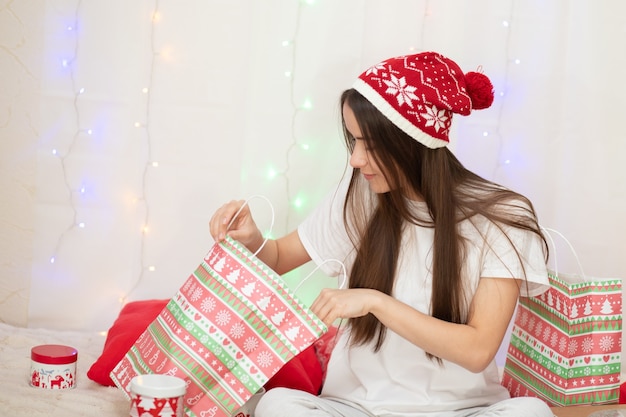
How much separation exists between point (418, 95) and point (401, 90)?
0.03 m

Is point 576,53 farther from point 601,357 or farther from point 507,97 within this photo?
point 601,357

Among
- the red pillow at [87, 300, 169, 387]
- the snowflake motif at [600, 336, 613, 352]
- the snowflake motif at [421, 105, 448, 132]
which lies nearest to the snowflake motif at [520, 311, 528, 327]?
the snowflake motif at [600, 336, 613, 352]

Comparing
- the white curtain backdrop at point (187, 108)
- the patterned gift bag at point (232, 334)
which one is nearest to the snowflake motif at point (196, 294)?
the patterned gift bag at point (232, 334)

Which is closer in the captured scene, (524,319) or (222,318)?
(222,318)

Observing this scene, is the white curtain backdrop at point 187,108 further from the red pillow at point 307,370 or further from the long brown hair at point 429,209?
the long brown hair at point 429,209

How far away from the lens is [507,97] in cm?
218

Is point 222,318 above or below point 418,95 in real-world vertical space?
below

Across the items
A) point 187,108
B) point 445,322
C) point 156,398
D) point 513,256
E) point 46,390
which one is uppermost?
point 187,108

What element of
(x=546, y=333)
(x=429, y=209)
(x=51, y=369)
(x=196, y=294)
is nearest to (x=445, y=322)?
(x=429, y=209)

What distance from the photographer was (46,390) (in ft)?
5.28

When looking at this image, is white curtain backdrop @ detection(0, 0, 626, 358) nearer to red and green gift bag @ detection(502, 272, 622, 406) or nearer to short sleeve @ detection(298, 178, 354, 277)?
short sleeve @ detection(298, 178, 354, 277)

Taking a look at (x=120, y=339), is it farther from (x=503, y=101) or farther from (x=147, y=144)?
(x=503, y=101)

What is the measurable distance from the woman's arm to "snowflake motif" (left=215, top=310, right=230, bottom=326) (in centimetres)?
16

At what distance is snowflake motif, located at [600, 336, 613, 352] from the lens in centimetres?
162
